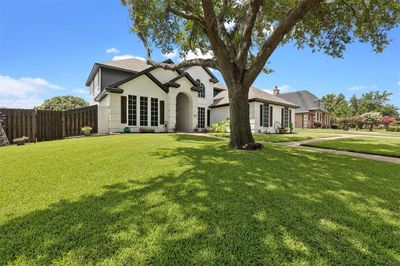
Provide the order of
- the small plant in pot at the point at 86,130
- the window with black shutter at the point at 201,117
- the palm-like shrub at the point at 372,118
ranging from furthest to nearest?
the palm-like shrub at the point at 372,118
the window with black shutter at the point at 201,117
the small plant in pot at the point at 86,130

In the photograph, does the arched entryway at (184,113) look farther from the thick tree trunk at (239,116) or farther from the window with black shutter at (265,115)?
the thick tree trunk at (239,116)

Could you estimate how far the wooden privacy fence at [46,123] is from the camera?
12219 mm

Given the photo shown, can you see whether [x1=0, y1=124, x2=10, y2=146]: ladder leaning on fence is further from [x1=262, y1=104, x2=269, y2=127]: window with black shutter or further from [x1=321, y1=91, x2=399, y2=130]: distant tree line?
[x1=321, y1=91, x2=399, y2=130]: distant tree line

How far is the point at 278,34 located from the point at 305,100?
33.0 metres

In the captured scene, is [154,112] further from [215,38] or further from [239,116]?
[239,116]

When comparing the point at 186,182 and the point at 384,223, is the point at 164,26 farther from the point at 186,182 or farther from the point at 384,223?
the point at 384,223

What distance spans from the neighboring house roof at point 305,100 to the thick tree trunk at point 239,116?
31.2 meters

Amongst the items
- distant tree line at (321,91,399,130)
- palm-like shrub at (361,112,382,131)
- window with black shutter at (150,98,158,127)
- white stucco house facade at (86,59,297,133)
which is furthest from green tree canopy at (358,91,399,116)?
window with black shutter at (150,98,158,127)

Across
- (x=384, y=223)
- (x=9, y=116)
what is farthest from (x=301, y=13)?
(x=9, y=116)

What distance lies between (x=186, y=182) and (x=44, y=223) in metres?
2.30

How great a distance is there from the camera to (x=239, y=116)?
7.63 meters

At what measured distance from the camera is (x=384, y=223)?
8.79 feet

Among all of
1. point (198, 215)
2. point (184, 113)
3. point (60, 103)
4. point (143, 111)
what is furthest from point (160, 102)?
point (60, 103)

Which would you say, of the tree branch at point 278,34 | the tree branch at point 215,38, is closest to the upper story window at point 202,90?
the tree branch at point 215,38
